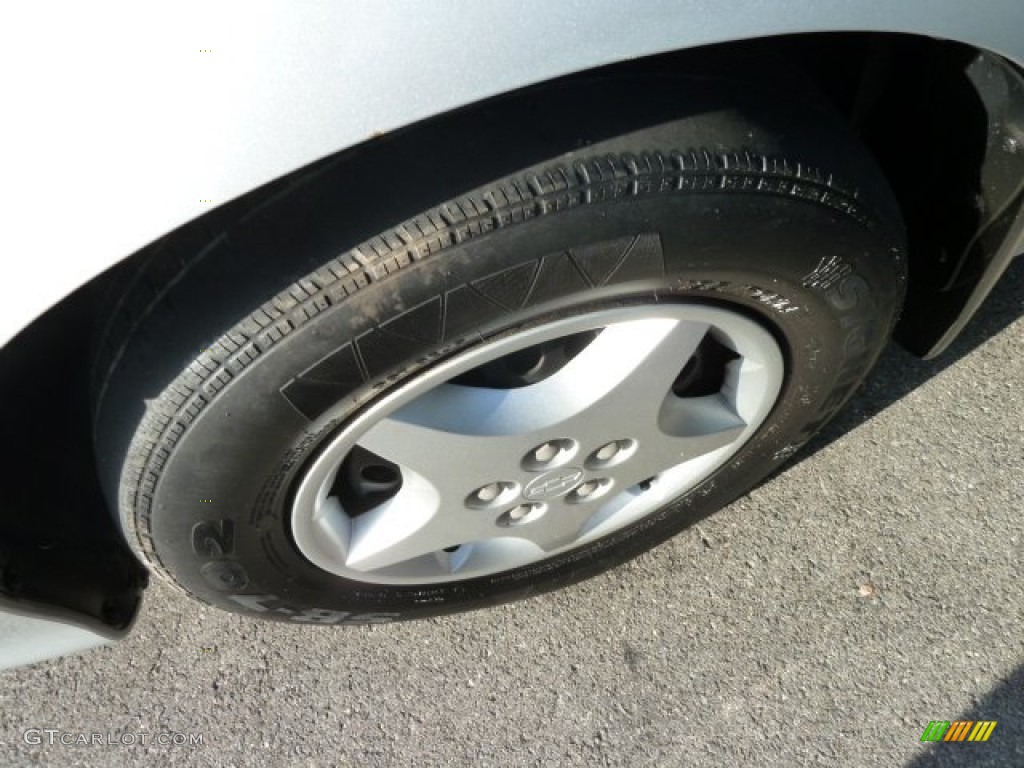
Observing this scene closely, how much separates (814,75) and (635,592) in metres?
1.04

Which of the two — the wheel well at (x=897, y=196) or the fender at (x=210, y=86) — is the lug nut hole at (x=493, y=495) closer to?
the wheel well at (x=897, y=196)

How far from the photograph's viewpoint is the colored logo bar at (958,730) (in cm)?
181

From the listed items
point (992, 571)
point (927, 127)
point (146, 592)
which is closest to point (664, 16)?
point (927, 127)

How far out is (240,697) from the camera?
1948 mm

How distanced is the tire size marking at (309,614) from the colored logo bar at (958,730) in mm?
996

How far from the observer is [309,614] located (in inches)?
69.3

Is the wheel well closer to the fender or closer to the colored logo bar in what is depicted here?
the fender

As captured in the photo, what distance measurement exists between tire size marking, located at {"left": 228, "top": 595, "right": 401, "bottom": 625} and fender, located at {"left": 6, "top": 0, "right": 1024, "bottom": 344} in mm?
771

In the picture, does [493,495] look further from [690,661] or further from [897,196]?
[897,196]

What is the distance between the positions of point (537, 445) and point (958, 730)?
990 millimetres

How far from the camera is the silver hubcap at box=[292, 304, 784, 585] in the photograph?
1.40 metres

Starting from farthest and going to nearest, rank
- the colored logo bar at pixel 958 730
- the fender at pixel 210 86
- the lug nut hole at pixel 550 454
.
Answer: the colored logo bar at pixel 958 730 → the lug nut hole at pixel 550 454 → the fender at pixel 210 86

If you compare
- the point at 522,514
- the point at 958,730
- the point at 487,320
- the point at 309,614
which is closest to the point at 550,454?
the point at 522,514

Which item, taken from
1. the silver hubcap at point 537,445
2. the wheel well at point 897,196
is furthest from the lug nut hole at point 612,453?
the wheel well at point 897,196
